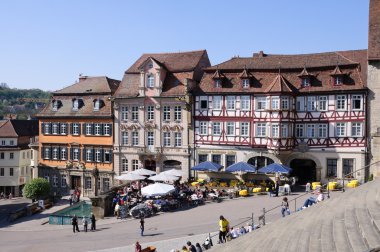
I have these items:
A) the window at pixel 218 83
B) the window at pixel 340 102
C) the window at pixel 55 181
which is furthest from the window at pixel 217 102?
the window at pixel 55 181

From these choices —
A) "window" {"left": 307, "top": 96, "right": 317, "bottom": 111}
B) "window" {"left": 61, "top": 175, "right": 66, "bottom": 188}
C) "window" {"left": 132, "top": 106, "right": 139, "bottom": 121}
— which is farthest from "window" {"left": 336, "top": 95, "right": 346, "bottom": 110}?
"window" {"left": 61, "top": 175, "right": 66, "bottom": 188}

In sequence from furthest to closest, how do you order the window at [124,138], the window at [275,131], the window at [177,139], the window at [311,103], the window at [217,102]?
the window at [124,138], the window at [177,139], the window at [217,102], the window at [311,103], the window at [275,131]

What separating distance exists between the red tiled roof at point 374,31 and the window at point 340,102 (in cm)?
369

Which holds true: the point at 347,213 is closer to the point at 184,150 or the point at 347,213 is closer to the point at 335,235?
the point at 335,235

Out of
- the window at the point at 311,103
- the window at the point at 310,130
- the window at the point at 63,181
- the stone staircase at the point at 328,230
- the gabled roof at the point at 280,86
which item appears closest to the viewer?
the stone staircase at the point at 328,230

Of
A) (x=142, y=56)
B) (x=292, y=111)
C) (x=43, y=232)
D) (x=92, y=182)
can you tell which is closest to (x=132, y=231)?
(x=43, y=232)

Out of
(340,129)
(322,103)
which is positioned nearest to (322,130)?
(340,129)

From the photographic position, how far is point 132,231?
2806 centimetres

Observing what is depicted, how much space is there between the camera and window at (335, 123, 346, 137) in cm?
3794

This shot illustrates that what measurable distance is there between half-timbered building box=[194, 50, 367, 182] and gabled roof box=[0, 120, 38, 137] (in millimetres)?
30829

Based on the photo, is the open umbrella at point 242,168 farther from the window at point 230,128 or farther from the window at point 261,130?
the window at point 230,128

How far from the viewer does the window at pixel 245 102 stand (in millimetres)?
40406

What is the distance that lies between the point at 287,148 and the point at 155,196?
1172 centimetres

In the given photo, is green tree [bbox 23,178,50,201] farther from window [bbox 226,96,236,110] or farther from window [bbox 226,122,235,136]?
window [bbox 226,96,236,110]
